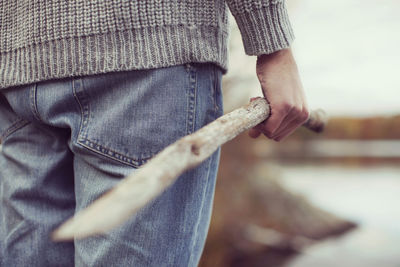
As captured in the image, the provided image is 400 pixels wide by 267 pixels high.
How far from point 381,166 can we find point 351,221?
1006cm

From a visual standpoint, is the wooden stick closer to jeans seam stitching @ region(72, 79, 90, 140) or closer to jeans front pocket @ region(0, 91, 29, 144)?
jeans seam stitching @ region(72, 79, 90, 140)

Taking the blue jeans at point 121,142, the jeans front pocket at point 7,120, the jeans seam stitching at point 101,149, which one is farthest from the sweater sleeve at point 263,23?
the jeans front pocket at point 7,120

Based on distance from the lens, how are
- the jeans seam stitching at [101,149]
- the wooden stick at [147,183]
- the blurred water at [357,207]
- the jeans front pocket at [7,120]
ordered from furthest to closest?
the blurred water at [357,207], the jeans front pocket at [7,120], the jeans seam stitching at [101,149], the wooden stick at [147,183]

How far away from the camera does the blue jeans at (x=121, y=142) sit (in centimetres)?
91

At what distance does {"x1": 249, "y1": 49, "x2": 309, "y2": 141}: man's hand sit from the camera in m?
0.99

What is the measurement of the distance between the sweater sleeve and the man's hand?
44 mm

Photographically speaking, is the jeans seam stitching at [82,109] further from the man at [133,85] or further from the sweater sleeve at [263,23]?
the sweater sleeve at [263,23]

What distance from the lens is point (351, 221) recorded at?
28.1 feet

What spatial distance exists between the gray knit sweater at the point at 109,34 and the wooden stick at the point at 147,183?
25cm

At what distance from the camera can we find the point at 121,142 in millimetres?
909

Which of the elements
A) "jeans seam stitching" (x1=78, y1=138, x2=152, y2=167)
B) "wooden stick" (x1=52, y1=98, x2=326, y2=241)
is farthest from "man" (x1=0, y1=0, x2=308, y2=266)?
"wooden stick" (x1=52, y1=98, x2=326, y2=241)

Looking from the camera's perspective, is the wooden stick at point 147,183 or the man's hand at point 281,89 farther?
the man's hand at point 281,89

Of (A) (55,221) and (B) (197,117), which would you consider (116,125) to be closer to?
(B) (197,117)

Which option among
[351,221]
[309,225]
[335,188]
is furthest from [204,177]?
[335,188]
